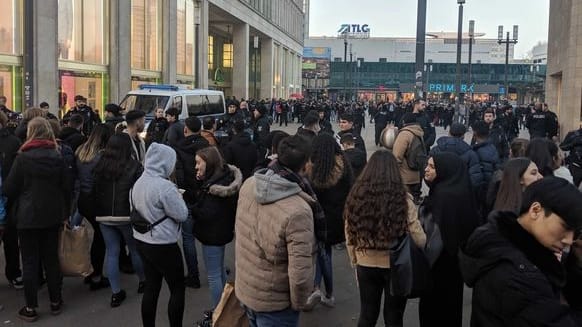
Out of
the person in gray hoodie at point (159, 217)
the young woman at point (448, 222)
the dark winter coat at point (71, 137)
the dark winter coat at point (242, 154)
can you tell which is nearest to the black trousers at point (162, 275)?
the person in gray hoodie at point (159, 217)

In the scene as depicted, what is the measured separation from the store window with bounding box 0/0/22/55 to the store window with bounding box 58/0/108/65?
2060mm

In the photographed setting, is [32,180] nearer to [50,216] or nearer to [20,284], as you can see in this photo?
[50,216]

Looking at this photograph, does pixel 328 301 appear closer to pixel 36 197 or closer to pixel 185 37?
pixel 36 197

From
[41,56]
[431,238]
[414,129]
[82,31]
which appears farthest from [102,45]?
[431,238]

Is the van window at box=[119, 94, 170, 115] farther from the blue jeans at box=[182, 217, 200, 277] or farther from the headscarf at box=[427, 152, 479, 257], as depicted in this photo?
the headscarf at box=[427, 152, 479, 257]

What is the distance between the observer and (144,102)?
17797mm

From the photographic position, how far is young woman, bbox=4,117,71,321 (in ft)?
18.6

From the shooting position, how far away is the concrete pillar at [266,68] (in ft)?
195

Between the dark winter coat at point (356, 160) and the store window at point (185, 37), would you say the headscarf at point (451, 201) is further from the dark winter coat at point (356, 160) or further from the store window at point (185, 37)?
the store window at point (185, 37)

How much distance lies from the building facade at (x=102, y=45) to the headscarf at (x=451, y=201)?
15039 mm

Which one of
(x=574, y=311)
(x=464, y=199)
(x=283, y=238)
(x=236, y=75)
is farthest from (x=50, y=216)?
(x=236, y=75)

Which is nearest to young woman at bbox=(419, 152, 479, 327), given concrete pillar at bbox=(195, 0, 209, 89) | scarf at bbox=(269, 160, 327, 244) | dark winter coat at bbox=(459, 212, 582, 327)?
scarf at bbox=(269, 160, 327, 244)

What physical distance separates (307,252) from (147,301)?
2175mm

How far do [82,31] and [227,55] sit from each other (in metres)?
33.5
